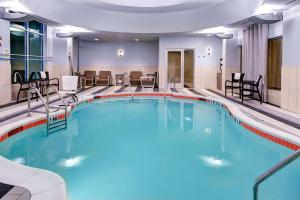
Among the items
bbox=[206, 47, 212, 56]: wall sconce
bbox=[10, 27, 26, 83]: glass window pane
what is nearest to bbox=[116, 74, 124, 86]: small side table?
bbox=[206, 47, 212, 56]: wall sconce

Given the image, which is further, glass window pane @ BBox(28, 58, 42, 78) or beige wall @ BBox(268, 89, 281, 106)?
glass window pane @ BBox(28, 58, 42, 78)

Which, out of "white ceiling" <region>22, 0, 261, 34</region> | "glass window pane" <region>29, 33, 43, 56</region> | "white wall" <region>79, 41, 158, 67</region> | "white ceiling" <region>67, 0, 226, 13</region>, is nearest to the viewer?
"white ceiling" <region>22, 0, 261, 34</region>

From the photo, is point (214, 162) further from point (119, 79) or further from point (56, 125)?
point (119, 79)

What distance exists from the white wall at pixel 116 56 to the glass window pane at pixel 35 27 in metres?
5.80

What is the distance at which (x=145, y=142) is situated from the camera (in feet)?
16.6

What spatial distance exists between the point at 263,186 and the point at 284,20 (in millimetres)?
5224

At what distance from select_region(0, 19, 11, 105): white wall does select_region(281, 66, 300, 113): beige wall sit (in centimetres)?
Result: 668

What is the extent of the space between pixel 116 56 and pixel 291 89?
1078 centimetres

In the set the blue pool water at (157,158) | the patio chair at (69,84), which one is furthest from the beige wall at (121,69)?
the blue pool water at (157,158)

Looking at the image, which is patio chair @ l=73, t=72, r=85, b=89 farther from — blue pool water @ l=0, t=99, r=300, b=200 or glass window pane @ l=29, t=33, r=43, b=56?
blue pool water @ l=0, t=99, r=300, b=200

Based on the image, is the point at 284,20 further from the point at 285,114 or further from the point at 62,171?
the point at 62,171

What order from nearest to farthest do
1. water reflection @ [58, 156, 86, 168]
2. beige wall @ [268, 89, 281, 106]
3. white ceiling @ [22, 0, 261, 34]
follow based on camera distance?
water reflection @ [58, 156, 86, 168]
beige wall @ [268, 89, 281, 106]
white ceiling @ [22, 0, 261, 34]

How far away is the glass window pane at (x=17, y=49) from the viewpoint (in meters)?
8.83

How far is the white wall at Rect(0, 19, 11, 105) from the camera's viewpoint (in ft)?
25.6
